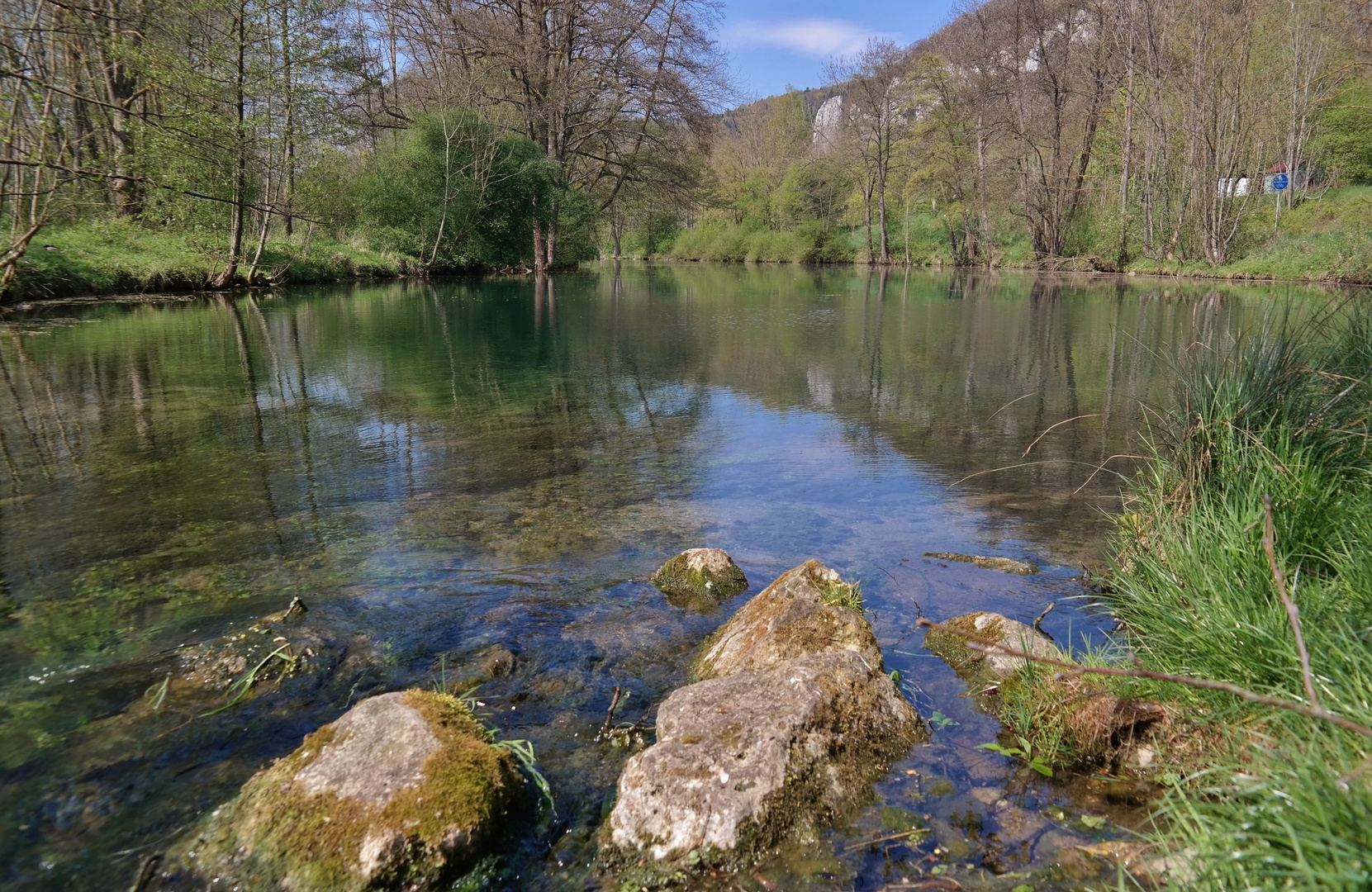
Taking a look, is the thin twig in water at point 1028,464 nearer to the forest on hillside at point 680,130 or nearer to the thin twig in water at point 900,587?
the thin twig in water at point 900,587

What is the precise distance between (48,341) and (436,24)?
24934 millimetres

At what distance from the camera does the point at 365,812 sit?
2225 millimetres

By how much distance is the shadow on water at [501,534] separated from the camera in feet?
8.68

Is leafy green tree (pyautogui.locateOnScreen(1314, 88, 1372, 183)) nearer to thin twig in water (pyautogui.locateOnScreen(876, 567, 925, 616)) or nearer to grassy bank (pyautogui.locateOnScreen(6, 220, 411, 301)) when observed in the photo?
grassy bank (pyautogui.locateOnScreen(6, 220, 411, 301))

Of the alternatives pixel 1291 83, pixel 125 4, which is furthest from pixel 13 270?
pixel 1291 83

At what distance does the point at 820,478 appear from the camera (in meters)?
6.54

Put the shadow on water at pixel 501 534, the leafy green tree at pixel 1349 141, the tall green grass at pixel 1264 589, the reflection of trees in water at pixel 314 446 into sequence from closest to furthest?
1. the tall green grass at pixel 1264 589
2. the shadow on water at pixel 501 534
3. the reflection of trees in water at pixel 314 446
4. the leafy green tree at pixel 1349 141

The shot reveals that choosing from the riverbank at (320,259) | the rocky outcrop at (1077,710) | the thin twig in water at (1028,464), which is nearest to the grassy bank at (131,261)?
the riverbank at (320,259)

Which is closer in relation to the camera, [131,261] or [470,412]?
[470,412]

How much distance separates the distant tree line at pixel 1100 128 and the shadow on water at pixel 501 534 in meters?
16.0

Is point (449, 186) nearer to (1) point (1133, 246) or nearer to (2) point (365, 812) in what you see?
(1) point (1133, 246)

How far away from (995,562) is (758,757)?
2.69 meters

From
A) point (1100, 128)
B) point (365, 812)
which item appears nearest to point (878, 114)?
point (1100, 128)

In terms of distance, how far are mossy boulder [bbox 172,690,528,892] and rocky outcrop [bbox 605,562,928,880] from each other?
422 millimetres
